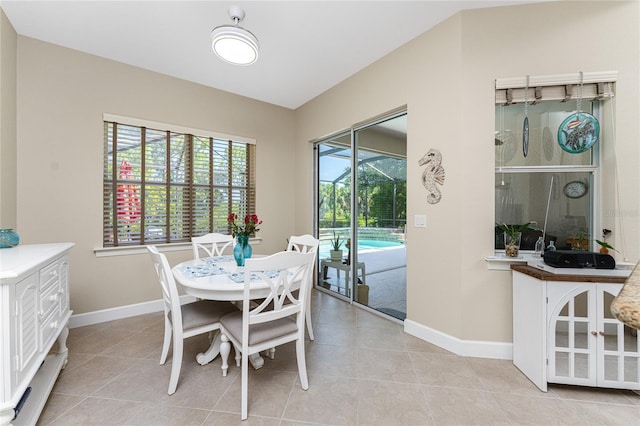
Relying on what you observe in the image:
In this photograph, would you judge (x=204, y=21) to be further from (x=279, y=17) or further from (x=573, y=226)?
(x=573, y=226)

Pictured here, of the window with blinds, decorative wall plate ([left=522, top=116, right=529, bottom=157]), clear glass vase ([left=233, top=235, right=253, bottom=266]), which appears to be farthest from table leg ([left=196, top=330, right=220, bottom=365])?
decorative wall plate ([left=522, top=116, right=529, bottom=157])

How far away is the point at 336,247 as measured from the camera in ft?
12.1

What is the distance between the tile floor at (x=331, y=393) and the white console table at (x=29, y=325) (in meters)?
0.14

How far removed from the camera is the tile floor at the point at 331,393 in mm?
1485

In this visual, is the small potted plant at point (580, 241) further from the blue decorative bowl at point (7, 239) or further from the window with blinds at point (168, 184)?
the blue decorative bowl at point (7, 239)

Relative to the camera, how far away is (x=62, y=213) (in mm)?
2529

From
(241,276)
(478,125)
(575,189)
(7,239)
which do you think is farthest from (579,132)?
(7,239)

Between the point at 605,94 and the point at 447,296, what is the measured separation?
6.43 ft

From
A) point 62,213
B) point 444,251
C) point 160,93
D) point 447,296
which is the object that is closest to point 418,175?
point 444,251

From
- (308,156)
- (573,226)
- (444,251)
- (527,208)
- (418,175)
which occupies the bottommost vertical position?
(444,251)

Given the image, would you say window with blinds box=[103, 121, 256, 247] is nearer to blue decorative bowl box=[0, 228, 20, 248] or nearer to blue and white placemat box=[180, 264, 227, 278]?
blue decorative bowl box=[0, 228, 20, 248]

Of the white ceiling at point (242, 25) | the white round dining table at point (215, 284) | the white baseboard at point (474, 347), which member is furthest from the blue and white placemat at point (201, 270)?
the white ceiling at point (242, 25)

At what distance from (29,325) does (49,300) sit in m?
0.30

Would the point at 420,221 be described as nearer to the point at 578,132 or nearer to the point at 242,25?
the point at 578,132
